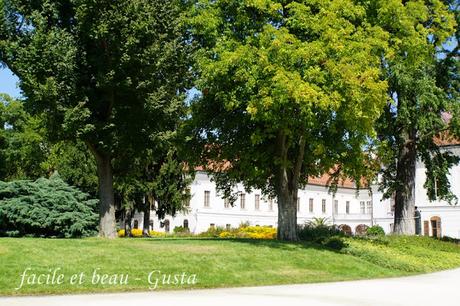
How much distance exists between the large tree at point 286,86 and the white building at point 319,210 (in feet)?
66.8

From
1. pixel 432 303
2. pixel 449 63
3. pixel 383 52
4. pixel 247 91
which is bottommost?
pixel 432 303

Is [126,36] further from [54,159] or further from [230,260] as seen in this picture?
[54,159]

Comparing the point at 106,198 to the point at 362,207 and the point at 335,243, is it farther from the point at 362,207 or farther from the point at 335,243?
the point at 362,207

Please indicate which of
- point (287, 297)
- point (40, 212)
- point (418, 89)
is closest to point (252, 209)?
point (418, 89)

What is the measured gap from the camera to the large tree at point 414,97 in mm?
25188

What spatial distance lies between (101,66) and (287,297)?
15.3 m

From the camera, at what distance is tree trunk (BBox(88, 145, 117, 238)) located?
25578mm

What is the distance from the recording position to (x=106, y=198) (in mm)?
26109

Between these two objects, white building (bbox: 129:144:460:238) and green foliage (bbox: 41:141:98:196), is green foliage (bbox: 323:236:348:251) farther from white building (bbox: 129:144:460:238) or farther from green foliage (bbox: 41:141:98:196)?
green foliage (bbox: 41:141:98:196)

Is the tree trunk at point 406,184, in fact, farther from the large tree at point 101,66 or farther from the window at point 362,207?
the window at point 362,207

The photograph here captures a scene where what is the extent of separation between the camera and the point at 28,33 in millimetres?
25266

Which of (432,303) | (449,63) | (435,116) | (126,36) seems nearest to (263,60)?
(126,36)

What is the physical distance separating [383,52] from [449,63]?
39.7 ft

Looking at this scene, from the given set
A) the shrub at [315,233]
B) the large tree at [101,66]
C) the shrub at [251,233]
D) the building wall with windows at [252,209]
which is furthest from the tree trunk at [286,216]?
the building wall with windows at [252,209]
